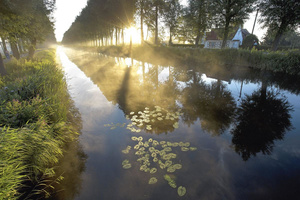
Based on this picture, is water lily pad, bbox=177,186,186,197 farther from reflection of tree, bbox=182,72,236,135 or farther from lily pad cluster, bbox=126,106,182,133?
reflection of tree, bbox=182,72,236,135

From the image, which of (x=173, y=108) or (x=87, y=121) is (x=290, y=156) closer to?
(x=173, y=108)

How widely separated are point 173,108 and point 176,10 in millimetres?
43203

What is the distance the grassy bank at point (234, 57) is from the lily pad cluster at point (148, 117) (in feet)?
43.3

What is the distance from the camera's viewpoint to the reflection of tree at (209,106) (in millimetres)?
5727

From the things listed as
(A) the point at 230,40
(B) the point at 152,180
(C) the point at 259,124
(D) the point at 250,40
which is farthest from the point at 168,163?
(A) the point at 230,40

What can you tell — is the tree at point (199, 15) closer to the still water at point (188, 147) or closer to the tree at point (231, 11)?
the tree at point (231, 11)

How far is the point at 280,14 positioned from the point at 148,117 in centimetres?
2363

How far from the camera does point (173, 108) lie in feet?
23.0

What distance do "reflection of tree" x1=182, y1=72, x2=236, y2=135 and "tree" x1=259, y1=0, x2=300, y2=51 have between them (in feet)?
55.0

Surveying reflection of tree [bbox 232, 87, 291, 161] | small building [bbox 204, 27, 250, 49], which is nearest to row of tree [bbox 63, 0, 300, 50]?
small building [bbox 204, 27, 250, 49]

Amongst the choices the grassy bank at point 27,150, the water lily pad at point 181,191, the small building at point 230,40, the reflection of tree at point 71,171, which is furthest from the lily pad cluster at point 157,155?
the small building at point 230,40

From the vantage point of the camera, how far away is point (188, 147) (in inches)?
173

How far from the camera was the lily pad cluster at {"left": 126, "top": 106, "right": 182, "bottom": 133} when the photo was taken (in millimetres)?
5602

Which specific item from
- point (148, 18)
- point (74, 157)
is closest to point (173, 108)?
point (74, 157)
